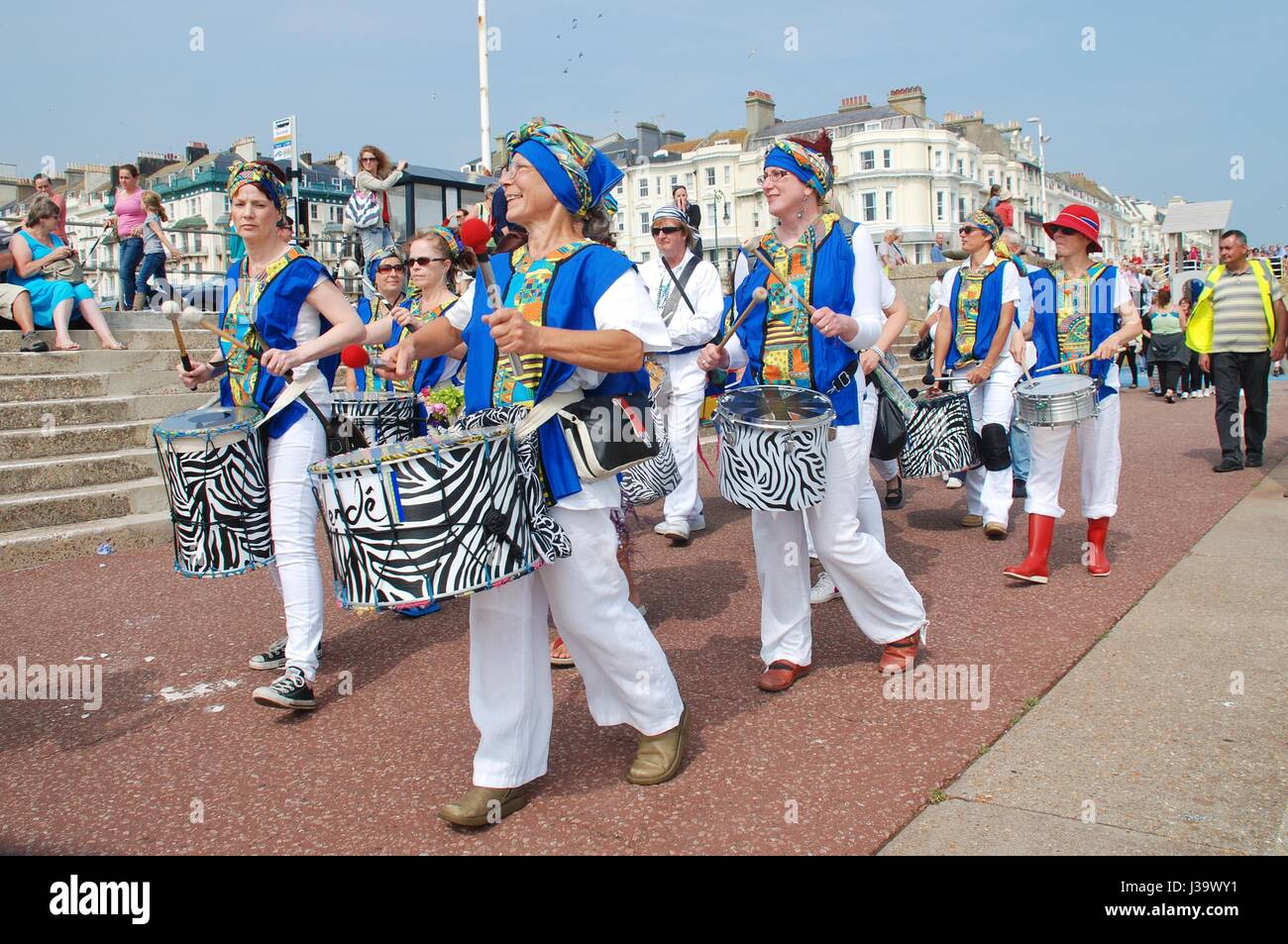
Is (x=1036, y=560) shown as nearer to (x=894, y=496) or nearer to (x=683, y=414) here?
(x=683, y=414)

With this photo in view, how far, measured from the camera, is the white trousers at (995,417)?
7.07 m

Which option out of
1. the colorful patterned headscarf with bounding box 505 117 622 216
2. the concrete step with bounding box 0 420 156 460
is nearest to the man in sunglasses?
the colorful patterned headscarf with bounding box 505 117 622 216

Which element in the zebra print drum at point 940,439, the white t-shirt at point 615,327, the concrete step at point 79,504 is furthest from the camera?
the concrete step at point 79,504

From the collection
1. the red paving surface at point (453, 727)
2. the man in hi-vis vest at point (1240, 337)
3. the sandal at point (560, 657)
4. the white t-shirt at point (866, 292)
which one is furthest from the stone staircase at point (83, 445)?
the man in hi-vis vest at point (1240, 337)

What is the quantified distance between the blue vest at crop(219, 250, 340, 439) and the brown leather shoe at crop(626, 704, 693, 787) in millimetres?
2088

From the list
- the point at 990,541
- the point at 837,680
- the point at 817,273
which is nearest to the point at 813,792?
the point at 837,680

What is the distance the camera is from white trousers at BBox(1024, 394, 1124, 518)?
229 inches

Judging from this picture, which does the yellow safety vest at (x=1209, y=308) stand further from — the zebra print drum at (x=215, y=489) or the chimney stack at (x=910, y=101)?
the chimney stack at (x=910, y=101)

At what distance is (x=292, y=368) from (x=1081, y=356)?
4.50 meters

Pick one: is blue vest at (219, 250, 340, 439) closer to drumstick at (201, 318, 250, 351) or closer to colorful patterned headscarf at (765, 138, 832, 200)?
drumstick at (201, 318, 250, 351)

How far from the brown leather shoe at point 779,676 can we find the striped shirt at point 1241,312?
724cm

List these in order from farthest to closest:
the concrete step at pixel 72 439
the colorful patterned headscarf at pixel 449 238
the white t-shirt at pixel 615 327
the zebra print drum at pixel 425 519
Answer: the concrete step at pixel 72 439 < the colorful patterned headscarf at pixel 449 238 < the white t-shirt at pixel 615 327 < the zebra print drum at pixel 425 519

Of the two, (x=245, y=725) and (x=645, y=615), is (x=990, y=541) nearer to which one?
(x=645, y=615)

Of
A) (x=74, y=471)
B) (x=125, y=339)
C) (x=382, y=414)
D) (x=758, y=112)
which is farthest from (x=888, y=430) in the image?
(x=758, y=112)
